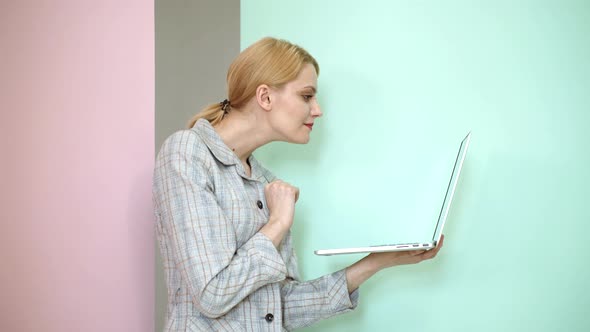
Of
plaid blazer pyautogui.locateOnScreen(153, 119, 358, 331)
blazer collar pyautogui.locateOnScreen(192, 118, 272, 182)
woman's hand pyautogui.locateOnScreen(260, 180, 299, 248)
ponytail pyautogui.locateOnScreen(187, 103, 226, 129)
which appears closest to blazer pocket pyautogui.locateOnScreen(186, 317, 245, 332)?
plaid blazer pyautogui.locateOnScreen(153, 119, 358, 331)

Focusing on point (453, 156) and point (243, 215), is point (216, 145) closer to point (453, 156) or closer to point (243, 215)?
point (243, 215)

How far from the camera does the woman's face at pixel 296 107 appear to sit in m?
1.47

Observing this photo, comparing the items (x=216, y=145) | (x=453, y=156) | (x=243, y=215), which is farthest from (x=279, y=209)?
(x=453, y=156)

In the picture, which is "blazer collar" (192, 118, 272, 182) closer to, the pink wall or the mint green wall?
the pink wall

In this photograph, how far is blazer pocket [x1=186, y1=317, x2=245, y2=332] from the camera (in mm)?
1271

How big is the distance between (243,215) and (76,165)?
0.68 metres

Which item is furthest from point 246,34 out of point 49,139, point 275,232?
point 275,232

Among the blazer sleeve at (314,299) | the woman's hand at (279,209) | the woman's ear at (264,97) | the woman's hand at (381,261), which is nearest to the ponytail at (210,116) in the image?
the woman's ear at (264,97)

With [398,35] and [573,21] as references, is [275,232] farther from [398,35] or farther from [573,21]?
[573,21]

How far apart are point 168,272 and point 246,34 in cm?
93

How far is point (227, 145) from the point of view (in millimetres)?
1462

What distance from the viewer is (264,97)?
1.46 m

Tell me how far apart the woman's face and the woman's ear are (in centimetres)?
1

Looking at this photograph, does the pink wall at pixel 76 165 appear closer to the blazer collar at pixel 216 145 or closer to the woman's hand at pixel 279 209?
the blazer collar at pixel 216 145
